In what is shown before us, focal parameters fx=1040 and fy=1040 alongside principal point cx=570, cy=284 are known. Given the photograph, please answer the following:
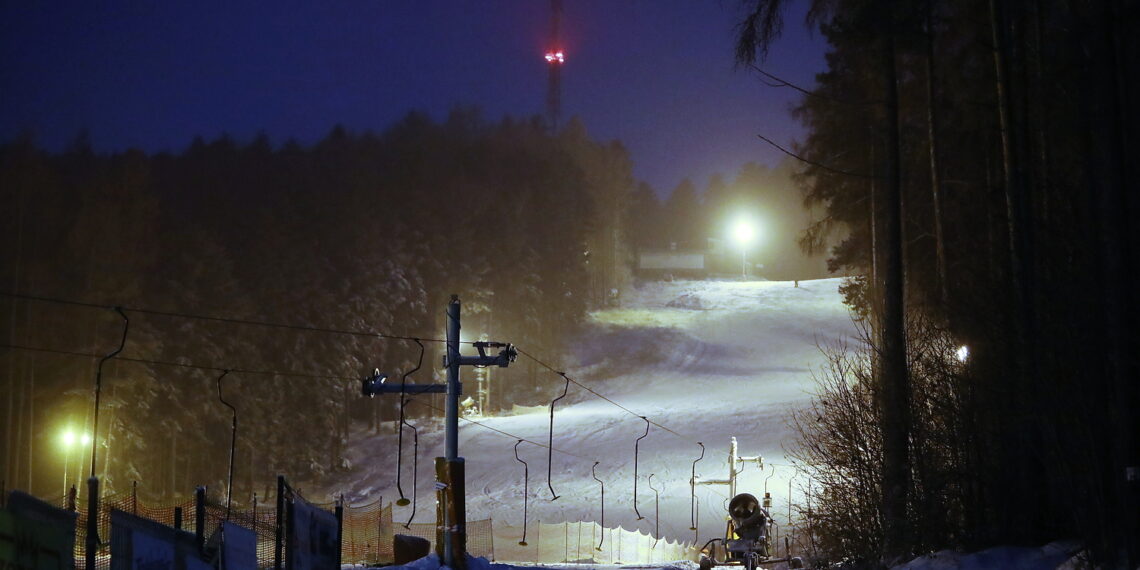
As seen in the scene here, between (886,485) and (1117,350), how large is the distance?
5.05 metres

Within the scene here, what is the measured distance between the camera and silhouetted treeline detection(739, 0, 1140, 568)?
356 inches

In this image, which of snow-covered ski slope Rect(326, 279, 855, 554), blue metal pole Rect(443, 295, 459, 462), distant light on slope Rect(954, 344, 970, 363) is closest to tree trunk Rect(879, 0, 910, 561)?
distant light on slope Rect(954, 344, 970, 363)

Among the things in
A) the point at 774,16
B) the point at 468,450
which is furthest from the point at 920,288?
the point at 468,450

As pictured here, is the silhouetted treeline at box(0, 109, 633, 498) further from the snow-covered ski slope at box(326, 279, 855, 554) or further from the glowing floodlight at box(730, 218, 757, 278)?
the glowing floodlight at box(730, 218, 757, 278)

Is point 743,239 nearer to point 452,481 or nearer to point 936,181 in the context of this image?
point 936,181

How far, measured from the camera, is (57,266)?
36.7 meters

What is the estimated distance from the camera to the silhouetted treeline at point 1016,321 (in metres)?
9.05

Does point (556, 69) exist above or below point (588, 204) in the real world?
above

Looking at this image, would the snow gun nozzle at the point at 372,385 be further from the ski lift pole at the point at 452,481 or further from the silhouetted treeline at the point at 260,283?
the silhouetted treeline at the point at 260,283

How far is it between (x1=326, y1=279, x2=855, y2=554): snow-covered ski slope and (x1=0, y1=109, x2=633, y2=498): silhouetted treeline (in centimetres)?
301

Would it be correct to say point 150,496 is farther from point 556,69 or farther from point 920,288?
point 556,69

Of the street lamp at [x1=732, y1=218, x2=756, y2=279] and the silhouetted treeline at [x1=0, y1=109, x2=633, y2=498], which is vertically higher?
the street lamp at [x1=732, y1=218, x2=756, y2=279]

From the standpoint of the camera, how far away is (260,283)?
153 feet

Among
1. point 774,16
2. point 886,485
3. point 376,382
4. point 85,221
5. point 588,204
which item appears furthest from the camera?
point 588,204
